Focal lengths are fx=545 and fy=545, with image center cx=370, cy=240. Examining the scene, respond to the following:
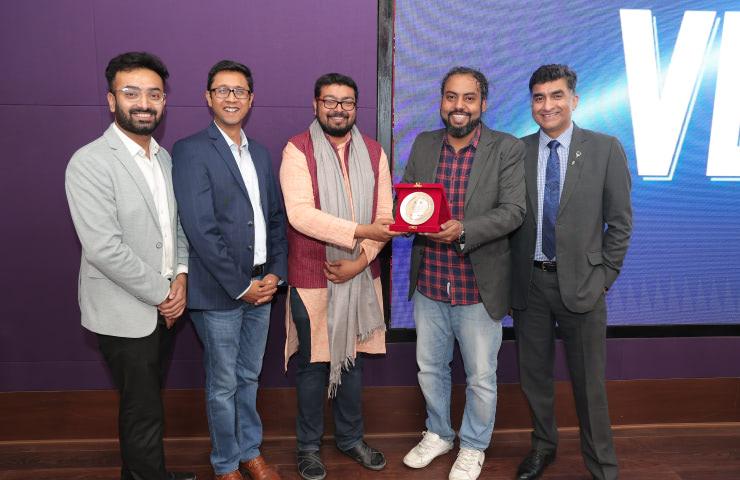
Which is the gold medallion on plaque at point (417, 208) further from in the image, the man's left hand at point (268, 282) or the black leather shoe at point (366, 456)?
the black leather shoe at point (366, 456)

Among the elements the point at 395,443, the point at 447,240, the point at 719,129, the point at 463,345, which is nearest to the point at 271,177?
the point at 447,240

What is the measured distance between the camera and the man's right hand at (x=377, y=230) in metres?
2.36

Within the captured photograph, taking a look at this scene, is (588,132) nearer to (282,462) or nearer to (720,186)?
(720,186)

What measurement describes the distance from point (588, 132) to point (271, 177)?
1.44m

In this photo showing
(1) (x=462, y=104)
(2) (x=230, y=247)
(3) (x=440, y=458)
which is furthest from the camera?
(3) (x=440, y=458)

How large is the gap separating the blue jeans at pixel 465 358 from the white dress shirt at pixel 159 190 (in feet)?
3.81

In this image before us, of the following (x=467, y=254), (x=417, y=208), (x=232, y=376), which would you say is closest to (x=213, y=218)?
(x=232, y=376)

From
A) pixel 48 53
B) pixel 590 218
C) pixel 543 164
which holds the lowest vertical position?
pixel 590 218

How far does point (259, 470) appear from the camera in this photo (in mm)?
2578

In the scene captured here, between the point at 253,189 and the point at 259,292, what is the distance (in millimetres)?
456

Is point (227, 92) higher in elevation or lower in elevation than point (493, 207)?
higher

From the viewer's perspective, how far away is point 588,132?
2.44 m

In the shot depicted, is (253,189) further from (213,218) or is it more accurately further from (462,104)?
(462,104)

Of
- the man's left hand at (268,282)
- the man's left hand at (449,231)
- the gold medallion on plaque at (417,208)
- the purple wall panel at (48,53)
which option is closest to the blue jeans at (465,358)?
the man's left hand at (449,231)
